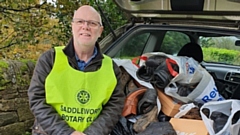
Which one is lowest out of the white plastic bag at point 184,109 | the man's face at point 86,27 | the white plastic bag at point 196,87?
the white plastic bag at point 184,109

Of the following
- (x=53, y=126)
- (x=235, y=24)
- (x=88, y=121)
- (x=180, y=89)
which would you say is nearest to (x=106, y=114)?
(x=88, y=121)

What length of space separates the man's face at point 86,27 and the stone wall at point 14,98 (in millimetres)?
1310

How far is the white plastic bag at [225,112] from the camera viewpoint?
83.3 inches

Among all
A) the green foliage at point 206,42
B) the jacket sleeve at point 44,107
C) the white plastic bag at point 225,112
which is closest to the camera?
the white plastic bag at point 225,112

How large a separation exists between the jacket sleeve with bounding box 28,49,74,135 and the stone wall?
1214 millimetres

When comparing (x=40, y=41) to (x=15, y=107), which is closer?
(x=15, y=107)

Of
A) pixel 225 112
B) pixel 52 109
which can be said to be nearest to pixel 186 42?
pixel 225 112

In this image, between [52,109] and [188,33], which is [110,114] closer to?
[52,109]

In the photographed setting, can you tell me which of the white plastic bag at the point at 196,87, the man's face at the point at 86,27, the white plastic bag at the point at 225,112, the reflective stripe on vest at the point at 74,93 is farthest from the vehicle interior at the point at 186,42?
the reflective stripe on vest at the point at 74,93

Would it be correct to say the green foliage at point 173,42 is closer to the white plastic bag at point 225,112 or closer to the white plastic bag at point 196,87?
the white plastic bag at point 196,87

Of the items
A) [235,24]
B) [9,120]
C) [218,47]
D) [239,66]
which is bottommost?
[9,120]

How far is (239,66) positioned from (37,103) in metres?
2.22

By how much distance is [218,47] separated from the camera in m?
3.38

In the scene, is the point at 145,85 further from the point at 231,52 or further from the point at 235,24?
the point at 231,52
